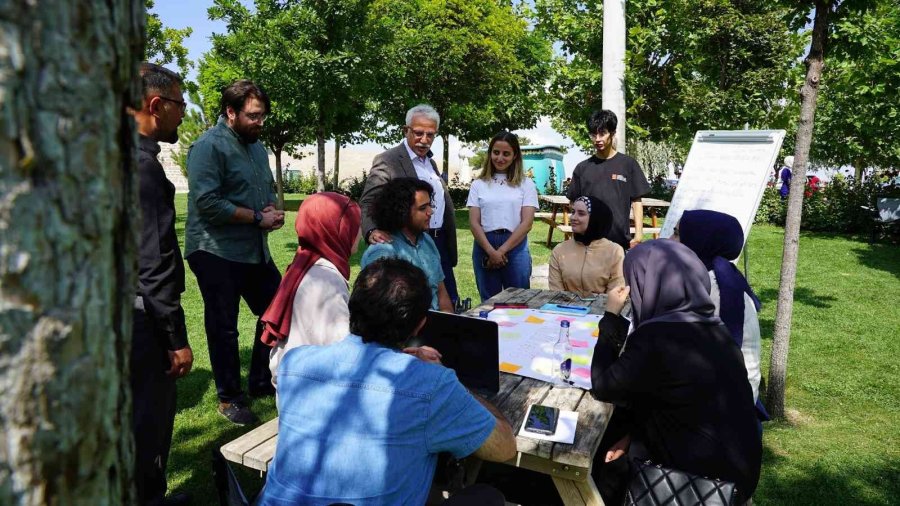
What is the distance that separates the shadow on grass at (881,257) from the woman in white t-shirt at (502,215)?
24.0 ft

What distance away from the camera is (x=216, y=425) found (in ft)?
13.1

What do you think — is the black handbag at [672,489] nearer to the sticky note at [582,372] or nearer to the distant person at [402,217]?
the sticky note at [582,372]

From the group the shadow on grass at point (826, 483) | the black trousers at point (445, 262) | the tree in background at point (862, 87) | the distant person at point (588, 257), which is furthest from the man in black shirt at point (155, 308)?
the tree in background at point (862, 87)

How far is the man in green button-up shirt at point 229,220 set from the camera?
12.0ft

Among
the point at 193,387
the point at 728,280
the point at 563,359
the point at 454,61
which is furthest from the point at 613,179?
the point at 454,61

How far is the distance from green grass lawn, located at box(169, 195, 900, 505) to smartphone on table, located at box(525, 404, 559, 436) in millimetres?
1656

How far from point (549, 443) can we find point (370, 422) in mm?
735

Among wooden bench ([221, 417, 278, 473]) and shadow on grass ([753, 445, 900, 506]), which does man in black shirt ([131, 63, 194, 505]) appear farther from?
shadow on grass ([753, 445, 900, 506])

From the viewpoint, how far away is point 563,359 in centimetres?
296

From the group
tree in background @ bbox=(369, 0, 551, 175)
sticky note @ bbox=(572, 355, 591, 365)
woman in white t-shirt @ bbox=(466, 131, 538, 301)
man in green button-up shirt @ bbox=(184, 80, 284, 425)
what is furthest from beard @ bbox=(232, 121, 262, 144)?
tree in background @ bbox=(369, 0, 551, 175)

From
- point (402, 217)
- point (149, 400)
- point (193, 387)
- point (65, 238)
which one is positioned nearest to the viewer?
point (65, 238)

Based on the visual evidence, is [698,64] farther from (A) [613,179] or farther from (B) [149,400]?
(B) [149,400]

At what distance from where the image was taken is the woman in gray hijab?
232 centimetres

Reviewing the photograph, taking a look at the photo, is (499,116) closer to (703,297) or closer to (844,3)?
(844,3)
